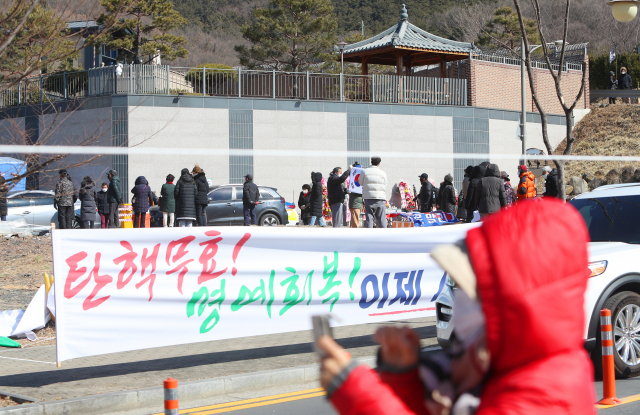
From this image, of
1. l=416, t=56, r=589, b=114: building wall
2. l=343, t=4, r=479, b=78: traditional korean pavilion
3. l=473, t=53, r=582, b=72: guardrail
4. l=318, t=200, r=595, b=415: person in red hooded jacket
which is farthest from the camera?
l=473, t=53, r=582, b=72: guardrail

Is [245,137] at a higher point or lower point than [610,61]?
lower

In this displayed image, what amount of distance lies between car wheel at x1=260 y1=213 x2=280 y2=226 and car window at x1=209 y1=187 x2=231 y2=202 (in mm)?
1323

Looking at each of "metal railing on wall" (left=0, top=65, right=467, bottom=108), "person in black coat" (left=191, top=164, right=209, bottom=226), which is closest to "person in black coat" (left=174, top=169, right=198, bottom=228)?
"person in black coat" (left=191, top=164, right=209, bottom=226)

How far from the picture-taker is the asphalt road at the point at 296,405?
5325 millimetres

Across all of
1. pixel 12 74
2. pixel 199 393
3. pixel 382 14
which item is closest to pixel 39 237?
pixel 12 74

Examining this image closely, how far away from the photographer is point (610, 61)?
1657 inches

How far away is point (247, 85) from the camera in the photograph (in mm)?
29281

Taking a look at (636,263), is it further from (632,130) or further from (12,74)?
(632,130)

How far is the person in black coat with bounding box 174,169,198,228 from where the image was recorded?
16375 millimetres

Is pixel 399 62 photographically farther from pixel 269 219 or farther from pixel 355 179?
Answer: pixel 355 179

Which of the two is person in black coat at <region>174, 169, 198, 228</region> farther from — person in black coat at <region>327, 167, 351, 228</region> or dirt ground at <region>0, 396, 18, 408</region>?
dirt ground at <region>0, 396, 18, 408</region>

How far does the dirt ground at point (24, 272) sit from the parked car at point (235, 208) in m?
3.80

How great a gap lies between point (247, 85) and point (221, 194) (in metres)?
10.4

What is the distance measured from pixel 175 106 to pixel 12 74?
2219cm
